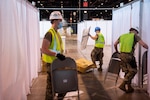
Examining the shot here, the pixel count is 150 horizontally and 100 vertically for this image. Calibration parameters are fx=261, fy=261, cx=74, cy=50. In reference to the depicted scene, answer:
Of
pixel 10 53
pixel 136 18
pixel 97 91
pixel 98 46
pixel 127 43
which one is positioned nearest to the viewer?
pixel 10 53

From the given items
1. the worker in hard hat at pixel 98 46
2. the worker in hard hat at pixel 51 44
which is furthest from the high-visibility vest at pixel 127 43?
the worker in hard hat at pixel 98 46

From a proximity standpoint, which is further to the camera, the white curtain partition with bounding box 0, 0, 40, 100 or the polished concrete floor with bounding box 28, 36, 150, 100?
the polished concrete floor with bounding box 28, 36, 150, 100

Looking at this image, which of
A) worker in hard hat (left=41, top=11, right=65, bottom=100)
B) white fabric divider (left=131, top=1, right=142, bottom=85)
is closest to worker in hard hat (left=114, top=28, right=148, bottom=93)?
white fabric divider (left=131, top=1, right=142, bottom=85)

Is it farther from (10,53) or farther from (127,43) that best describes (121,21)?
(10,53)

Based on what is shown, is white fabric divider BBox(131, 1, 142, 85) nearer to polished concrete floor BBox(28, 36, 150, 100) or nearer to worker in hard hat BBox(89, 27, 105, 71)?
polished concrete floor BBox(28, 36, 150, 100)

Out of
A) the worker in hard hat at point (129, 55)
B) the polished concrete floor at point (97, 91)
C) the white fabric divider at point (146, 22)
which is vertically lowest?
the polished concrete floor at point (97, 91)

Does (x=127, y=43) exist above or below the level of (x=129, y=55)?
above

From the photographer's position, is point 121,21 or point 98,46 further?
A: point 98,46

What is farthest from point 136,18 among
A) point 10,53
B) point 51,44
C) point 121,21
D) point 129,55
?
point 10,53

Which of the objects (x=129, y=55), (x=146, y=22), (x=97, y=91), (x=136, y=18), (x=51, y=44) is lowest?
(x=97, y=91)

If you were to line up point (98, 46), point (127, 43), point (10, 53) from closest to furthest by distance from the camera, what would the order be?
point (10, 53) → point (127, 43) → point (98, 46)

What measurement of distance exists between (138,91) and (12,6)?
11.1 feet

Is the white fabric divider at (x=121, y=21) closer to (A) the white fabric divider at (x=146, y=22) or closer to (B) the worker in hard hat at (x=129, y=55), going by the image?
(A) the white fabric divider at (x=146, y=22)

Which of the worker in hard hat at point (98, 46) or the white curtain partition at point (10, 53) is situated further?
the worker in hard hat at point (98, 46)
